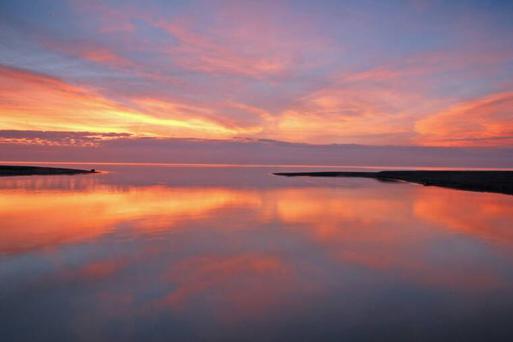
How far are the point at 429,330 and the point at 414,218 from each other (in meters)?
17.0

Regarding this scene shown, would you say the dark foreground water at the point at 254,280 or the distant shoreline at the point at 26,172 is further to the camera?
the distant shoreline at the point at 26,172

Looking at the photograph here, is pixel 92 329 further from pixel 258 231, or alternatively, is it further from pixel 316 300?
pixel 258 231

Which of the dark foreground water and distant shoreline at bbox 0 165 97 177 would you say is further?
distant shoreline at bbox 0 165 97 177

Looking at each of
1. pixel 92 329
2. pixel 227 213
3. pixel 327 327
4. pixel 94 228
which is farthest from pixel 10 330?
pixel 227 213

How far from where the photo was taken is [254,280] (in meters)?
11.1

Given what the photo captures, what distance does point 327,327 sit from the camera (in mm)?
8008

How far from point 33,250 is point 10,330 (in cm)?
736

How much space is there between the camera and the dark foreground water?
7938 mm

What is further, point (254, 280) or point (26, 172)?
point (26, 172)

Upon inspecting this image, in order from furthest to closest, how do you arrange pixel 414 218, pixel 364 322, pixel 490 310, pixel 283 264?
pixel 414 218
pixel 283 264
pixel 490 310
pixel 364 322

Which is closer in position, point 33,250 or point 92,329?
point 92,329

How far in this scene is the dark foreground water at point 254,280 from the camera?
794 centimetres

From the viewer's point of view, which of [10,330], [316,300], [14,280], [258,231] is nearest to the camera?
[10,330]

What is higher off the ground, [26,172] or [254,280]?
[254,280]
